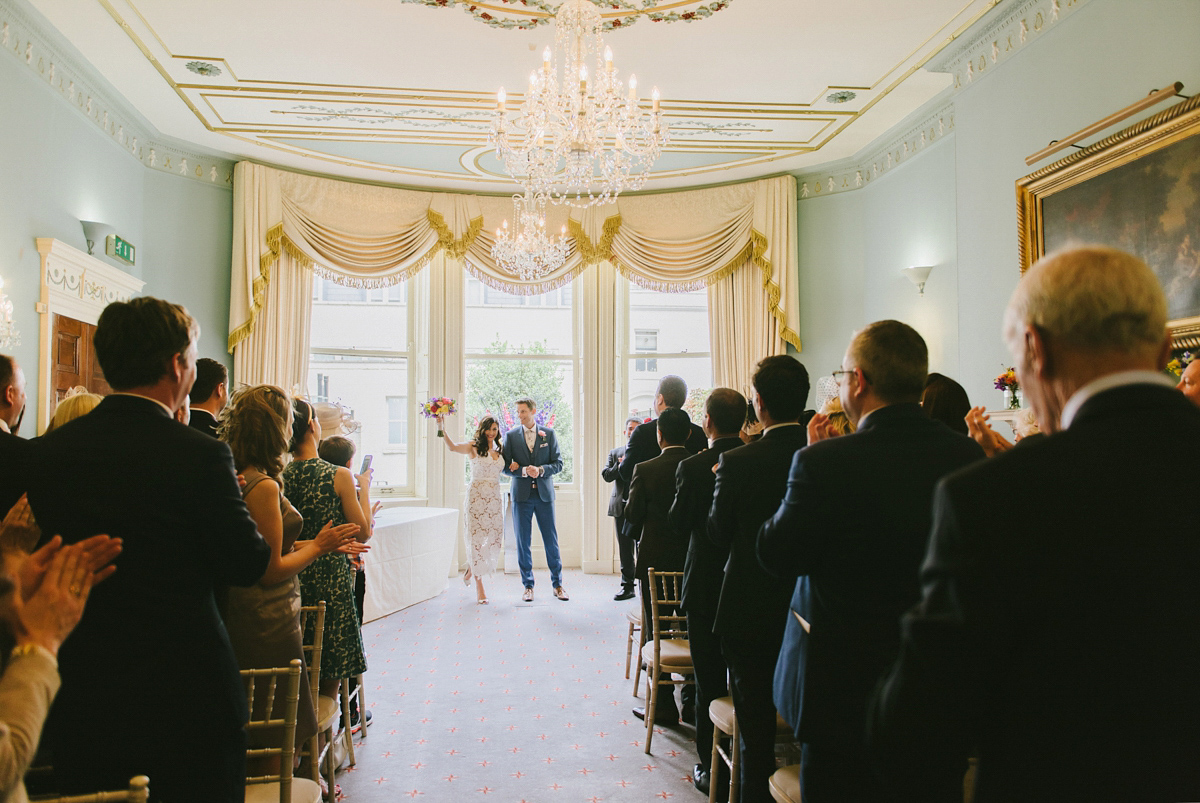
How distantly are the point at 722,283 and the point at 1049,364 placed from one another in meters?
7.27

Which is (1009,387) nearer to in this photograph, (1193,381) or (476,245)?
(1193,381)

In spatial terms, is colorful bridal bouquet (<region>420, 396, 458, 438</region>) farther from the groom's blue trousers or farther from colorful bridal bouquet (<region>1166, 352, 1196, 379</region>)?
colorful bridal bouquet (<region>1166, 352, 1196, 379</region>)

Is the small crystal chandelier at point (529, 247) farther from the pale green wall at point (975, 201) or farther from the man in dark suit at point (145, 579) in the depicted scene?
the man in dark suit at point (145, 579)

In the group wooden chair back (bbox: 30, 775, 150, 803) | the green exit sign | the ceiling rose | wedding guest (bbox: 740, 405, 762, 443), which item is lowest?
wooden chair back (bbox: 30, 775, 150, 803)

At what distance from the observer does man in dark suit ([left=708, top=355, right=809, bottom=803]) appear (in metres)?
2.50

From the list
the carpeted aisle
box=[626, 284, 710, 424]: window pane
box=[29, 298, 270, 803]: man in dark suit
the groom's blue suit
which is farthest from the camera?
box=[626, 284, 710, 424]: window pane

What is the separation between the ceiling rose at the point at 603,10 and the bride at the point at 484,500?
3315 mm

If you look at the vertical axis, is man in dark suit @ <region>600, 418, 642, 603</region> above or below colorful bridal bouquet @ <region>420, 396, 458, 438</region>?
below

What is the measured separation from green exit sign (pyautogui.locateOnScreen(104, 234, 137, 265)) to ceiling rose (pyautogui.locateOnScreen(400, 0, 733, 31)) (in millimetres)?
3040

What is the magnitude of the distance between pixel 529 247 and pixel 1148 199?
4.73m

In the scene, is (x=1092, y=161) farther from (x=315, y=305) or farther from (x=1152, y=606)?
(x=315, y=305)

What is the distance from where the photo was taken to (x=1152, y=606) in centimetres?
85

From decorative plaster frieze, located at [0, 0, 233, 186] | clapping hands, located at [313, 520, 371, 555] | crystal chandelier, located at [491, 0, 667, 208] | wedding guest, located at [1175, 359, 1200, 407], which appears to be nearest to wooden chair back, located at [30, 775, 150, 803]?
clapping hands, located at [313, 520, 371, 555]

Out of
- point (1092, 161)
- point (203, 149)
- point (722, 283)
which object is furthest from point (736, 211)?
point (203, 149)
